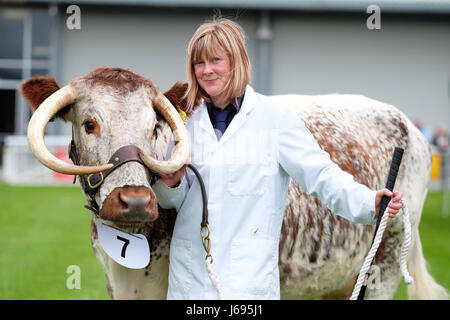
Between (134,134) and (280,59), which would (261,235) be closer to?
(134,134)

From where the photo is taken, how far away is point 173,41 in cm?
2059

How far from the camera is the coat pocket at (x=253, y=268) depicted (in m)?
2.62

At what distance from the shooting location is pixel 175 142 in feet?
9.35

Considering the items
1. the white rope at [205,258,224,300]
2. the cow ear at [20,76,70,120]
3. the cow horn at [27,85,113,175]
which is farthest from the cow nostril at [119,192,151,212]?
the cow ear at [20,76,70,120]

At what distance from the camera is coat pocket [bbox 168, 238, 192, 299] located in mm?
2730

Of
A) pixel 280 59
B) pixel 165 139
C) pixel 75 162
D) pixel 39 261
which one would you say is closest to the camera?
pixel 75 162

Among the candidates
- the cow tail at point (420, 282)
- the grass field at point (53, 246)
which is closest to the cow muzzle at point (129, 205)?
the cow tail at point (420, 282)

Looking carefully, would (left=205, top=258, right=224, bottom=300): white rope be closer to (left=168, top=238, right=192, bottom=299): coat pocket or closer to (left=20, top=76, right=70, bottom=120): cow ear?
(left=168, top=238, right=192, bottom=299): coat pocket

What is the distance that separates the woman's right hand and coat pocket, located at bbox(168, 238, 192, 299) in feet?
0.93

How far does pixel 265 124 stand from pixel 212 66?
381mm

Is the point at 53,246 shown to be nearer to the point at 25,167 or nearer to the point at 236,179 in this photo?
the point at 236,179

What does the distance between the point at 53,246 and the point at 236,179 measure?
22.9 ft

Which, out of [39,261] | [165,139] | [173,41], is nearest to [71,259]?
[39,261]

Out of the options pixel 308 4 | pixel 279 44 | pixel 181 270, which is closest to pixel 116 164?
pixel 181 270
